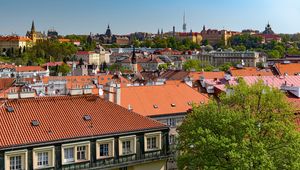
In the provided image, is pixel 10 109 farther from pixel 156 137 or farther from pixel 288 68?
pixel 288 68

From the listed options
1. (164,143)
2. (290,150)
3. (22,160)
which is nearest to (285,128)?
(290,150)

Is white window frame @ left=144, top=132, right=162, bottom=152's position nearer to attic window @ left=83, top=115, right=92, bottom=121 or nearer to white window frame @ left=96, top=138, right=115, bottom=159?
white window frame @ left=96, top=138, right=115, bottom=159

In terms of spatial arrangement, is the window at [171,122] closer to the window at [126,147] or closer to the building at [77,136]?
the building at [77,136]

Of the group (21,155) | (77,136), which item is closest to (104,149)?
(77,136)

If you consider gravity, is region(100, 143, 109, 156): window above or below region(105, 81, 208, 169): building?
below

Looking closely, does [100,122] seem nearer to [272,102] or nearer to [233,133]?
[233,133]

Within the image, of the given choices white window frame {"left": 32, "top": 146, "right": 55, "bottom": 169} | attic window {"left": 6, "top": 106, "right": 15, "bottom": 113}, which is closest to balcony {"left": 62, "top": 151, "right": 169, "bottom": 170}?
white window frame {"left": 32, "top": 146, "right": 55, "bottom": 169}

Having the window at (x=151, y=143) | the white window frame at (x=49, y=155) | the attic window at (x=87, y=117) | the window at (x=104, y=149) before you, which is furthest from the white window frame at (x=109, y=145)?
the white window frame at (x=49, y=155)
